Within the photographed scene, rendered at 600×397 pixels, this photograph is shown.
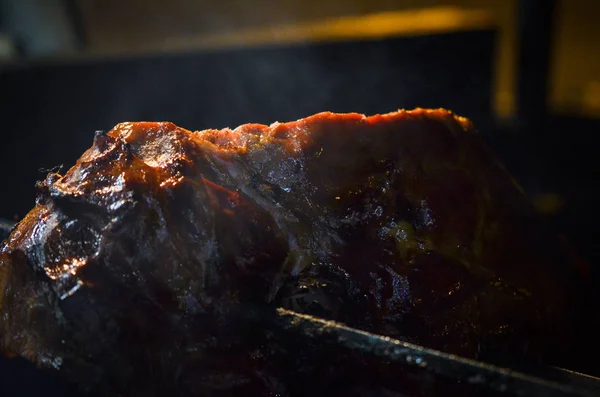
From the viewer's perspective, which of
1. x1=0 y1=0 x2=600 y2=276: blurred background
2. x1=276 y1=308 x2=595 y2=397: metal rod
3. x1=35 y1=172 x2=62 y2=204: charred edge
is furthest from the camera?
x1=0 y1=0 x2=600 y2=276: blurred background

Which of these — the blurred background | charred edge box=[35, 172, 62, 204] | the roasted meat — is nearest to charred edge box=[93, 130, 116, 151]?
the roasted meat

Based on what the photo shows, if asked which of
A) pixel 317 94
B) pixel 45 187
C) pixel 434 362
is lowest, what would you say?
pixel 317 94

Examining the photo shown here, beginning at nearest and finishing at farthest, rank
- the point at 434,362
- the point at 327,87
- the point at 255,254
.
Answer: the point at 434,362 → the point at 255,254 → the point at 327,87

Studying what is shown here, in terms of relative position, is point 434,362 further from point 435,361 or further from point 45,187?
point 45,187

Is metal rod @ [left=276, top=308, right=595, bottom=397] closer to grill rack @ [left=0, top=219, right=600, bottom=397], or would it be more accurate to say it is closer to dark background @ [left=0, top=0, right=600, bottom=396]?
grill rack @ [left=0, top=219, right=600, bottom=397]

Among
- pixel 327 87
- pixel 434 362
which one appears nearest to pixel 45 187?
pixel 434 362

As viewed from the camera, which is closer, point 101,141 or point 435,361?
point 435,361

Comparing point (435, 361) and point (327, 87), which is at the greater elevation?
point (435, 361)
